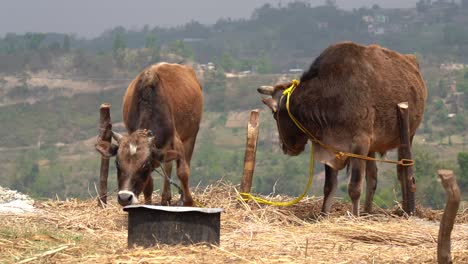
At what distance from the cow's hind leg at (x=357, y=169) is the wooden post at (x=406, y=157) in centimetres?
66

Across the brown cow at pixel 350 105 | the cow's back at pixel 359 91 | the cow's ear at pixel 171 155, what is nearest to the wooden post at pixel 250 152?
the brown cow at pixel 350 105

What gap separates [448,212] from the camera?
7.95 m

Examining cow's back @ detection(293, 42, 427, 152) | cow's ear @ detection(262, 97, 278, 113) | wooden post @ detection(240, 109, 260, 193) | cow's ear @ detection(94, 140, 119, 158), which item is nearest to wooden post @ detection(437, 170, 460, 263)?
cow's back @ detection(293, 42, 427, 152)

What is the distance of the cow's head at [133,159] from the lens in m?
10.9

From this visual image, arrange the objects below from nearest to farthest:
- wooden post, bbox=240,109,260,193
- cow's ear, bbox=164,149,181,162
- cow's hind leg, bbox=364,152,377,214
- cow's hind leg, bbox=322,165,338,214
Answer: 1. cow's ear, bbox=164,149,181,162
2. cow's hind leg, bbox=322,165,338,214
3. cow's hind leg, bbox=364,152,377,214
4. wooden post, bbox=240,109,260,193

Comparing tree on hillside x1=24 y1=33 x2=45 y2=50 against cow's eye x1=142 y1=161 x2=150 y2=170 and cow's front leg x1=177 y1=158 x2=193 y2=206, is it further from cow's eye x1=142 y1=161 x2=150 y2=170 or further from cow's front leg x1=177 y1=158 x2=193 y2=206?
cow's eye x1=142 y1=161 x2=150 y2=170

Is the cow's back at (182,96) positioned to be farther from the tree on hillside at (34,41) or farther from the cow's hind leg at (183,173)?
the tree on hillside at (34,41)

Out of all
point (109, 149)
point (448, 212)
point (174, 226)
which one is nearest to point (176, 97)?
point (109, 149)

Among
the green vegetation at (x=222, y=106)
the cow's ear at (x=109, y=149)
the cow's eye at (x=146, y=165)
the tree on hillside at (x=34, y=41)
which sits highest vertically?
the cow's ear at (x=109, y=149)

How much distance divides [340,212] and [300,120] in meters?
1.38

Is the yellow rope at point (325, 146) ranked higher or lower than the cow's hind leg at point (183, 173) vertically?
higher

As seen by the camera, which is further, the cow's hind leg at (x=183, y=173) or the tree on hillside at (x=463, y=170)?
the tree on hillside at (x=463, y=170)

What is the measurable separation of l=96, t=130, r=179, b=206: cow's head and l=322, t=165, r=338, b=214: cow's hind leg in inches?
102

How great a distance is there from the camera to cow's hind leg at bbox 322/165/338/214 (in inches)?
504
